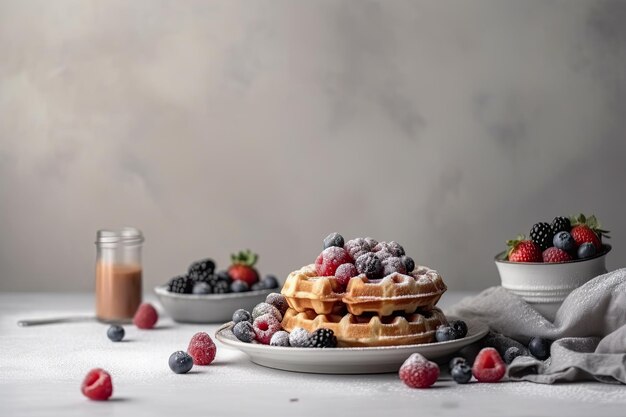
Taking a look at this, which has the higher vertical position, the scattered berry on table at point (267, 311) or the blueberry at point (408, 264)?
the blueberry at point (408, 264)

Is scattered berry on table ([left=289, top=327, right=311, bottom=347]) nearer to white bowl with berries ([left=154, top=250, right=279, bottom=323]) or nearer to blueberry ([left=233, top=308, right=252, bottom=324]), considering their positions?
blueberry ([left=233, top=308, right=252, bottom=324])

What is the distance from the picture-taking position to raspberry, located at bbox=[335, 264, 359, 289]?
2230mm

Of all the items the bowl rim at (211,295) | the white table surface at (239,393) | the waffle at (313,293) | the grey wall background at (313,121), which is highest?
the grey wall background at (313,121)

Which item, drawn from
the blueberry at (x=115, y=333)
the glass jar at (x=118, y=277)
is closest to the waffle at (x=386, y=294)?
the blueberry at (x=115, y=333)

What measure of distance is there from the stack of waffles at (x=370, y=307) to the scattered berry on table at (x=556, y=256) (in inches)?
13.6

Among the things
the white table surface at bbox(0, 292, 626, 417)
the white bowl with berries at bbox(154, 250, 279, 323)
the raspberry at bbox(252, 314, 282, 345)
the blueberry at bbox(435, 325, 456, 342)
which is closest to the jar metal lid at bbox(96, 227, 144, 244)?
the white bowl with berries at bbox(154, 250, 279, 323)

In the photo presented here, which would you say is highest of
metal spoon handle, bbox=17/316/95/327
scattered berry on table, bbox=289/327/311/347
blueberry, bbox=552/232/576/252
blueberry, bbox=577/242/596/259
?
blueberry, bbox=552/232/576/252

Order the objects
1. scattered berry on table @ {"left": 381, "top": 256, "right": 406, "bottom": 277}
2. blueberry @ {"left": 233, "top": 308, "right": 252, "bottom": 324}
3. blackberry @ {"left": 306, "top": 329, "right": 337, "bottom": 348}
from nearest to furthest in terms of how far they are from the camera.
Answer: blackberry @ {"left": 306, "top": 329, "right": 337, "bottom": 348}, scattered berry on table @ {"left": 381, "top": 256, "right": 406, "bottom": 277}, blueberry @ {"left": 233, "top": 308, "right": 252, "bottom": 324}

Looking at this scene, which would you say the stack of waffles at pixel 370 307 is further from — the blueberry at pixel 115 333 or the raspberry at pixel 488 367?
the blueberry at pixel 115 333

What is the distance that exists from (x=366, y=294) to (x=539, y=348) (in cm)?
46

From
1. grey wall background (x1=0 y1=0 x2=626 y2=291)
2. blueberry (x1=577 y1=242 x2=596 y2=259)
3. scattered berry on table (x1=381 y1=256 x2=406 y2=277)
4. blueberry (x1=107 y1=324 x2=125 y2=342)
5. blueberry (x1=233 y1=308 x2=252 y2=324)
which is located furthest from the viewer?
grey wall background (x1=0 y1=0 x2=626 y2=291)

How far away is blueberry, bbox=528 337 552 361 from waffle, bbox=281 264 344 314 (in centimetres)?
47

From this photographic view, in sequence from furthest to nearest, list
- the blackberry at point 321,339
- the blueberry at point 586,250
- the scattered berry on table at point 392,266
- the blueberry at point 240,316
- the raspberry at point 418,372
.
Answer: the blueberry at point 586,250
the blueberry at point 240,316
the scattered berry on table at point 392,266
the blackberry at point 321,339
the raspberry at point 418,372

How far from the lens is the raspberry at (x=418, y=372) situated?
2.03 m
